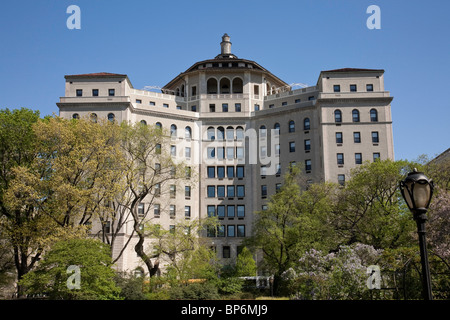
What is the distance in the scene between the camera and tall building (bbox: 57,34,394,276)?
75750 mm

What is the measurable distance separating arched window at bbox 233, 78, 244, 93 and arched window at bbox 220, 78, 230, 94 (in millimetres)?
1076

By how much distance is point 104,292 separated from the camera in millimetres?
36688

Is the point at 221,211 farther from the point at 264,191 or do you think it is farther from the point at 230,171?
the point at 264,191

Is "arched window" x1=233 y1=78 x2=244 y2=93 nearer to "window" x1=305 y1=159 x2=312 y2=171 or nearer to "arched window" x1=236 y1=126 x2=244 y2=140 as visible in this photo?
"arched window" x1=236 y1=126 x2=244 y2=140

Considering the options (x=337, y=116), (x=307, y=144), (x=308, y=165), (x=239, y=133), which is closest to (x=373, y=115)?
(x=337, y=116)

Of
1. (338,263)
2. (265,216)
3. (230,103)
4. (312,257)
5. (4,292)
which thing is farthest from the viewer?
(230,103)

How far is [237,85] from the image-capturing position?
8912cm

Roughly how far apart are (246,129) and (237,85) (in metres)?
11.2

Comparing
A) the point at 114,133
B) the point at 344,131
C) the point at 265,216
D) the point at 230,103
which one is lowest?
the point at 265,216

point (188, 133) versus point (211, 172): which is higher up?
point (188, 133)

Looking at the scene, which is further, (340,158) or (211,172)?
(211,172)
